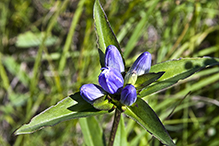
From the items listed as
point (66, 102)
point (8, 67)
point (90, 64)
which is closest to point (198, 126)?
point (90, 64)

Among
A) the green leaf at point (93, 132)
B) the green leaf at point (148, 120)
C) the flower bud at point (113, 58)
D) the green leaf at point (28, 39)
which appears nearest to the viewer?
the green leaf at point (148, 120)

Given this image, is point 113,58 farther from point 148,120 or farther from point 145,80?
point 148,120

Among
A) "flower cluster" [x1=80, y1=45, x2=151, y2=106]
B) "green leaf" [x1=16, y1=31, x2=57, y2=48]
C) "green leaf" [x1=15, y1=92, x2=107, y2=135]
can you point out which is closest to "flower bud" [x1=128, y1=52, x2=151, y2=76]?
"flower cluster" [x1=80, y1=45, x2=151, y2=106]

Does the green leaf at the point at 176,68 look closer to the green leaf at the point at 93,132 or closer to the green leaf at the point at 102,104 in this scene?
the green leaf at the point at 102,104

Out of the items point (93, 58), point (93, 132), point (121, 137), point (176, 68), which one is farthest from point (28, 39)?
point (176, 68)

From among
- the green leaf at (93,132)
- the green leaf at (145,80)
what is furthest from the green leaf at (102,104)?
the green leaf at (93,132)

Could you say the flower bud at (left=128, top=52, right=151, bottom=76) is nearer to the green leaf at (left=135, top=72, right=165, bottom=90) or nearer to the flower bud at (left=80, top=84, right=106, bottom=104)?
the green leaf at (left=135, top=72, right=165, bottom=90)

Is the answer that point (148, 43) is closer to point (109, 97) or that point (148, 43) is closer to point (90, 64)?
point (90, 64)
